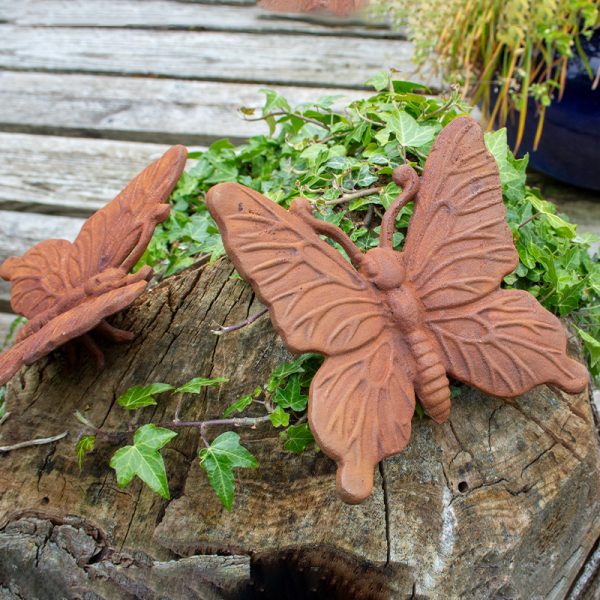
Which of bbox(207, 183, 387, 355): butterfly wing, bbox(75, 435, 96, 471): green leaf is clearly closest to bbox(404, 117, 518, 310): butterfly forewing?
bbox(207, 183, 387, 355): butterfly wing

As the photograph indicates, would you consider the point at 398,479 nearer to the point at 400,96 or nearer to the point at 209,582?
the point at 209,582

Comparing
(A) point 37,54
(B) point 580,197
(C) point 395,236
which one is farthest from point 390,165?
(A) point 37,54

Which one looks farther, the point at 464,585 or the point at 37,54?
the point at 37,54

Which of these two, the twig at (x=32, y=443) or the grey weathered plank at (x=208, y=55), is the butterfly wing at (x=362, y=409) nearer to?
the twig at (x=32, y=443)

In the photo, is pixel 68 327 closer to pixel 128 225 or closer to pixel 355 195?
pixel 128 225

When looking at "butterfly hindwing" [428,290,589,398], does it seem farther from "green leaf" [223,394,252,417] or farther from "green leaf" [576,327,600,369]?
"green leaf" [223,394,252,417]

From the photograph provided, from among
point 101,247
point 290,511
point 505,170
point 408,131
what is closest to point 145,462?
point 290,511
